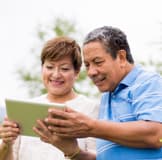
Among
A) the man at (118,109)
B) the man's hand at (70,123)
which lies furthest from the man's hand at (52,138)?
the man's hand at (70,123)

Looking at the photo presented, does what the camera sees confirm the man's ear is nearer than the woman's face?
Yes

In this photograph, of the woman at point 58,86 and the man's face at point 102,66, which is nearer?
the man's face at point 102,66

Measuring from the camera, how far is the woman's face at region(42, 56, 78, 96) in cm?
353

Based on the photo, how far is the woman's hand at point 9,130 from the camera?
10.0 ft

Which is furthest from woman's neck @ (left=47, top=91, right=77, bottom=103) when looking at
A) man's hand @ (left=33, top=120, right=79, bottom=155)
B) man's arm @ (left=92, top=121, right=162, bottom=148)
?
man's arm @ (left=92, top=121, right=162, bottom=148)

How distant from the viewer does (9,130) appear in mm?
3072

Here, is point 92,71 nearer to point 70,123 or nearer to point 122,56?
point 122,56

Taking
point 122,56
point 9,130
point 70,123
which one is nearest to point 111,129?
point 70,123

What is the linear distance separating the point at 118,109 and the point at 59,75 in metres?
0.79

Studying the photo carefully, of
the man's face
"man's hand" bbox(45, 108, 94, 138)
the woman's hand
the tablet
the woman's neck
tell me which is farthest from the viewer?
the woman's neck

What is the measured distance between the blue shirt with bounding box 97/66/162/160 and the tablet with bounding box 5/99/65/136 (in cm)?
37

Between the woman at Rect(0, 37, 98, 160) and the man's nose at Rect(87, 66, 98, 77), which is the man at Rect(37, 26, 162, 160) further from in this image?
the woman at Rect(0, 37, 98, 160)

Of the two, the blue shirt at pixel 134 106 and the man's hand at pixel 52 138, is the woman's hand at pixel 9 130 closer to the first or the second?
the man's hand at pixel 52 138

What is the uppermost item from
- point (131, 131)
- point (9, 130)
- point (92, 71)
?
point (92, 71)
